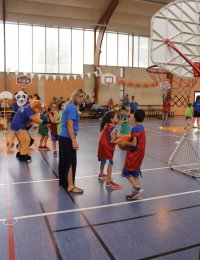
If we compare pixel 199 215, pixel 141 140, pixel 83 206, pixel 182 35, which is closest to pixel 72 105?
pixel 141 140

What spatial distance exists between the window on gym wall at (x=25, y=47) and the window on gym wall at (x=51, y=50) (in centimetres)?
120

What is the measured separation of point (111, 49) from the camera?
2278 cm

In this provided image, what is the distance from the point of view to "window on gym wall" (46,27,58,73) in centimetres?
2100

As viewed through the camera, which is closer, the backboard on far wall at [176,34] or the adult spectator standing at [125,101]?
the backboard on far wall at [176,34]

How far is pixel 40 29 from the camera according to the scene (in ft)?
68.1

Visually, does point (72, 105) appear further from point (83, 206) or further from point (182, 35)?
point (182, 35)

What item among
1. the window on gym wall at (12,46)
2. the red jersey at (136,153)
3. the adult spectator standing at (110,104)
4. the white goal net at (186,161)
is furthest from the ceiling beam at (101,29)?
the red jersey at (136,153)

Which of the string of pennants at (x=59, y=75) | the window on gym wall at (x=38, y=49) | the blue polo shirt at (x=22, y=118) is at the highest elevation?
the window on gym wall at (x=38, y=49)

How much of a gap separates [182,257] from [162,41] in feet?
14.0

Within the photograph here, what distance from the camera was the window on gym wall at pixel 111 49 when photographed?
74.0 ft

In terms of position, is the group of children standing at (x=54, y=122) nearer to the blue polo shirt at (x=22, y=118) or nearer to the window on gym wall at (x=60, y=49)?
the blue polo shirt at (x=22, y=118)

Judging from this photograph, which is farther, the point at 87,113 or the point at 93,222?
the point at 87,113

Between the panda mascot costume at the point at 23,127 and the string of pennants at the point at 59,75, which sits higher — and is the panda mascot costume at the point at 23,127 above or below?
below

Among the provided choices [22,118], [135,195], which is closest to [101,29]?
[22,118]
